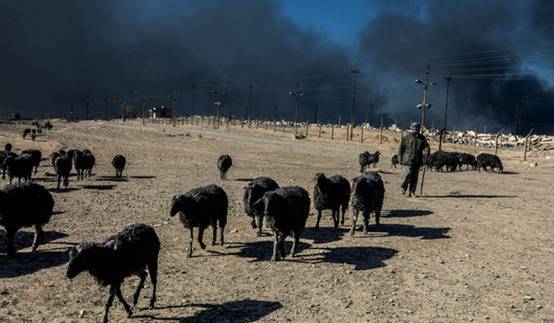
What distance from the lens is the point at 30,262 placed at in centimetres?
1083

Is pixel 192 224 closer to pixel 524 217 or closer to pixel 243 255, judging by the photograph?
pixel 243 255

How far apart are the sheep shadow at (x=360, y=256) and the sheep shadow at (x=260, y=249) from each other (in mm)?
870

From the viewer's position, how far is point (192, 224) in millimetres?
11906

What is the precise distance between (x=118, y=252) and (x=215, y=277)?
2764mm

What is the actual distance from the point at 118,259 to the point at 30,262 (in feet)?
14.0

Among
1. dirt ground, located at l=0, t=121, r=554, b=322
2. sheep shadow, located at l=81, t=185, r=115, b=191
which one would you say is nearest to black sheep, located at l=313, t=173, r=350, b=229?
dirt ground, located at l=0, t=121, r=554, b=322

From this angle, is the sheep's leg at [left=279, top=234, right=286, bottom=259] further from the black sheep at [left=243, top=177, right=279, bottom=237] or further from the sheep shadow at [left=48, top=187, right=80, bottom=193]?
the sheep shadow at [left=48, top=187, right=80, bottom=193]

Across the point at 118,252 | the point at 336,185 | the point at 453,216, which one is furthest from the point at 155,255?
the point at 453,216

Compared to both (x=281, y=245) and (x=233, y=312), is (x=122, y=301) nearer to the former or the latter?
(x=233, y=312)

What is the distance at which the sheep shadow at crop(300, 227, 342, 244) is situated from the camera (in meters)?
13.7

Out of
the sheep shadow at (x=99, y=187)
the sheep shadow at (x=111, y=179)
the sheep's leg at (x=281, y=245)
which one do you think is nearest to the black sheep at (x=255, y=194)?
the sheep's leg at (x=281, y=245)

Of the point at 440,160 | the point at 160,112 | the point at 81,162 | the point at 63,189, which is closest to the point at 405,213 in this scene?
the point at 63,189

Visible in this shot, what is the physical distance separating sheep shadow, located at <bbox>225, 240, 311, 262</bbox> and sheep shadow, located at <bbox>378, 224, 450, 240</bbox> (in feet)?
11.5

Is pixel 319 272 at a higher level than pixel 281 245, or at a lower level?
lower
